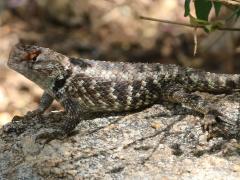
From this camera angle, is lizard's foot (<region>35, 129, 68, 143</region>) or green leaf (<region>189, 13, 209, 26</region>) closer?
green leaf (<region>189, 13, 209, 26</region>)

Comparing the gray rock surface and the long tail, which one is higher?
the long tail

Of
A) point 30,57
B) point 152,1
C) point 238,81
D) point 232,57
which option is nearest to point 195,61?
point 232,57

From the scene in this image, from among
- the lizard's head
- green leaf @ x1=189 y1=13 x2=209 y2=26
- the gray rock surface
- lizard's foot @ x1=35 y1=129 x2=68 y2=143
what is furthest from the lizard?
green leaf @ x1=189 y1=13 x2=209 y2=26

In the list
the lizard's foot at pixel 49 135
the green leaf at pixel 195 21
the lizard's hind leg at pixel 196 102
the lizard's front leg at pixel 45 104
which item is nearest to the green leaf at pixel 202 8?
the green leaf at pixel 195 21

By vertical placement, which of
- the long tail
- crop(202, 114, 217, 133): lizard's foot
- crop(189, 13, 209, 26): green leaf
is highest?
crop(189, 13, 209, 26): green leaf

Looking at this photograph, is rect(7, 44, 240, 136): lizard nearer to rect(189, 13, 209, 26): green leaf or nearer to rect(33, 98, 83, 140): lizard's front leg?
rect(33, 98, 83, 140): lizard's front leg

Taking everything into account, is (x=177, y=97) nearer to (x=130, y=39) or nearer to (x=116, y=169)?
(x=116, y=169)

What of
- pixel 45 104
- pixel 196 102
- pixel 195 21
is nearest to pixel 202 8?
pixel 195 21

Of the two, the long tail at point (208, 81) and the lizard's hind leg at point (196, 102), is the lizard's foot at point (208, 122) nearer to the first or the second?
the lizard's hind leg at point (196, 102)

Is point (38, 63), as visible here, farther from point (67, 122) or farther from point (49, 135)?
point (49, 135)
